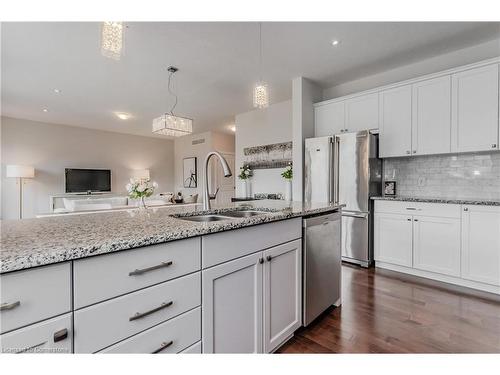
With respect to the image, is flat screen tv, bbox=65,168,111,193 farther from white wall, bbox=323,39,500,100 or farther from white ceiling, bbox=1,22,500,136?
white wall, bbox=323,39,500,100

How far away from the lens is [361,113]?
3535 millimetres

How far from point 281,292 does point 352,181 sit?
2.20 m

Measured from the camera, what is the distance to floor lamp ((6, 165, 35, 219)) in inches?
217

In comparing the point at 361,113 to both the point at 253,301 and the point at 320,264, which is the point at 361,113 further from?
the point at 253,301

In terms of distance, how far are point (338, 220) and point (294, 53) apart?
2.16 m

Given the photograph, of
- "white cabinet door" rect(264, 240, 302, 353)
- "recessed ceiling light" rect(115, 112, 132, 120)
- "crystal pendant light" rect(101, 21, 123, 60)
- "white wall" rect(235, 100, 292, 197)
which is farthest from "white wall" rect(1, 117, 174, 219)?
"white cabinet door" rect(264, 240, 302, 353)

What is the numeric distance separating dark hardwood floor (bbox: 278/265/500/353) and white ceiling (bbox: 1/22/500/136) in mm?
2726

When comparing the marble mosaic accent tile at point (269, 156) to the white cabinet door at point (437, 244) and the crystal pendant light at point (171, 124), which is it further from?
the white cabinet door at point (437, 244)

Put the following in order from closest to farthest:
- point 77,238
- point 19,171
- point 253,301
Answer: point 77,238 < point 253,301 < point 19,171

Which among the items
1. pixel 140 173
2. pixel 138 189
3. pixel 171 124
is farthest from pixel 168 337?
pixel 140 173

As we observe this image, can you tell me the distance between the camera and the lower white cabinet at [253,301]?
1182 millimetres

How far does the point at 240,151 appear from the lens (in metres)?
5.77
